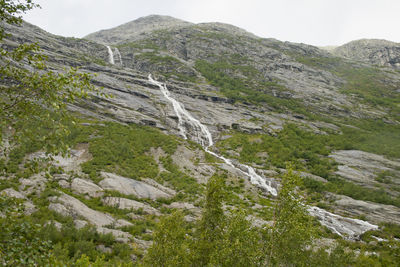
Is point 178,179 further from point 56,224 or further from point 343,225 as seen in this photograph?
point 343,225

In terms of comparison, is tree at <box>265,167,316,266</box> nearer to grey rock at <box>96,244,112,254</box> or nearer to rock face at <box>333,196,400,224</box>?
grey rock at <box>96,244,112,254</box>

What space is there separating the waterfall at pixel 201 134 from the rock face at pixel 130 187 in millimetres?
15508

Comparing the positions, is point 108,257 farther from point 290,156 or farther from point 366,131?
point 366,131

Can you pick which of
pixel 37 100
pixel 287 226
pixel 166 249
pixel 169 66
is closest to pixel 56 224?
pixel 166 249

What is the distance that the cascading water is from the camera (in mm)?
22731

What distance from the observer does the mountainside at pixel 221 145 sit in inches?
774

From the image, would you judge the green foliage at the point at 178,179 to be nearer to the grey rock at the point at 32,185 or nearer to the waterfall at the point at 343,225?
the grey rock at the point at 32,185

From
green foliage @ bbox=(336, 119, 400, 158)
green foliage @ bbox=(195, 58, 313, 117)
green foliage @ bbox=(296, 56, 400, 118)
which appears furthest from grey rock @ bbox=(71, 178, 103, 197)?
green foliage @ bbox=(296, 56, 400, 118)

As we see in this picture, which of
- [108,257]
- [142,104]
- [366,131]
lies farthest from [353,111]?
[108,257]

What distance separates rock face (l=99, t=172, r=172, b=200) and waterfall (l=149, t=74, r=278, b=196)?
50.9ft

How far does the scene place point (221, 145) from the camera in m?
45.7

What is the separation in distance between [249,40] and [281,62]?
3567 centimetres

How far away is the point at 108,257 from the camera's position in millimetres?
12953

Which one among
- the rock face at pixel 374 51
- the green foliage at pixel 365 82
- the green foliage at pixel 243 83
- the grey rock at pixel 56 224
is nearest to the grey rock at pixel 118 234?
Answer: the grey rock at pixel 56 224
